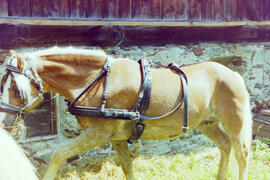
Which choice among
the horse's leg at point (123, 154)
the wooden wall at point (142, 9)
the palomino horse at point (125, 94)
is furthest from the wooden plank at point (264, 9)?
the horse's leg at point (123, 154)

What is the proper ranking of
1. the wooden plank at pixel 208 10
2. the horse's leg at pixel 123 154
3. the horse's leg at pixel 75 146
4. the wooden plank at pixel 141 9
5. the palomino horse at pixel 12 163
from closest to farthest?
the palomino horse at pixel 12 163, the horse's leg at pixel 75 146, the horse's leg at pixel 123 154, the wooden plank at pixel 141 9, the wooden plank at pixel 208 10

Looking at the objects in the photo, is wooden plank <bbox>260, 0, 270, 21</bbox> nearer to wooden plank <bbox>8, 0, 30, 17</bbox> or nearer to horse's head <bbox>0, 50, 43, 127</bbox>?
wooden plank <bbox>8, 0, 30, 17</bbox>

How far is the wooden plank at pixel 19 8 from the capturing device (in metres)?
4.12

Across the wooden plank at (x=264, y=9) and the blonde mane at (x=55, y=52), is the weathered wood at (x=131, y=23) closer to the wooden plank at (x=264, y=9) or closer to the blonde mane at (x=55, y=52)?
the wooden plank at (x=264, y=9)

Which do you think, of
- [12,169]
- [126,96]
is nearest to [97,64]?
[126,96]

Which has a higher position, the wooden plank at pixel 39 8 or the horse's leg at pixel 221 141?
the wooden plank at pixel 39 8

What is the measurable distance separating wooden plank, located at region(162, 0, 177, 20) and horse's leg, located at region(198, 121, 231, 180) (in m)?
2.43

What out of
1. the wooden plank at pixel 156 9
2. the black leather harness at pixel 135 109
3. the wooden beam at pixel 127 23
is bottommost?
the black leather harness at pixel 135 109

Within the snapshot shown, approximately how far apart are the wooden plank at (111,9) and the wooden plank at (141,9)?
339mm

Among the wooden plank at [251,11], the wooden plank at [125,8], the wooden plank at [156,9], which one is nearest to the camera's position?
the wooden plank at [125,8]

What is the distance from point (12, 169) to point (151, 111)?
7.71 ft

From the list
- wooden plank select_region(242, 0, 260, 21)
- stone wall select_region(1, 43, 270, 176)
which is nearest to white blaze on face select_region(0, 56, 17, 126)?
stone wall select_region(1, 43, 270, 176)

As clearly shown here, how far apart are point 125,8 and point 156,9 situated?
65cm

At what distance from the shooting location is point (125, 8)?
16.6 ft
